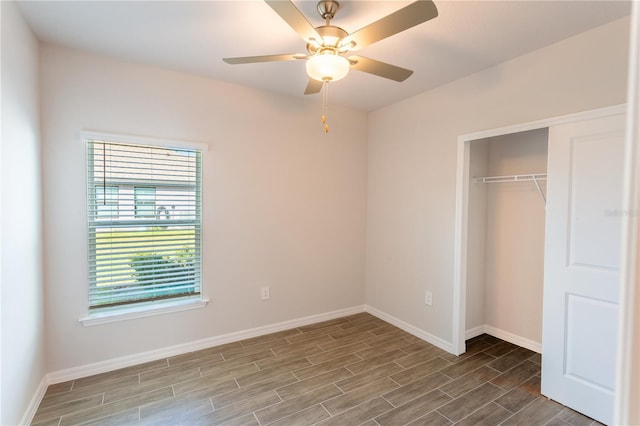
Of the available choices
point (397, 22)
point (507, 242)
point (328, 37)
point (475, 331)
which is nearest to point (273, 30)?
point (328, 37)

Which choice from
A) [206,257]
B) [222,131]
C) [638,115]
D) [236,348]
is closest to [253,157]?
[222,131]

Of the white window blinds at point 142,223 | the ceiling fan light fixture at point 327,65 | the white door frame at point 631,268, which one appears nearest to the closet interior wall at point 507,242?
the ceiling fan light fixture at point 327,65

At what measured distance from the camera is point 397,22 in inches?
58.9

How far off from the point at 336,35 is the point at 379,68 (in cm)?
37

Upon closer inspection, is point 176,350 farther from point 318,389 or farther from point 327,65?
point 327,65

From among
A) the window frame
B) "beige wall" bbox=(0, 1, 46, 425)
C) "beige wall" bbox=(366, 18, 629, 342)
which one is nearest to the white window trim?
the window frame

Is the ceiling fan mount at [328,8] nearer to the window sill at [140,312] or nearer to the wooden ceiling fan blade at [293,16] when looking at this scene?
the wooden ceiling fan blade at [293,16]

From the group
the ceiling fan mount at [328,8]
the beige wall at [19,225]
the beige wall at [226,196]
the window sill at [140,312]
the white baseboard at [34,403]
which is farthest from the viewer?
the window sill at [140,312]

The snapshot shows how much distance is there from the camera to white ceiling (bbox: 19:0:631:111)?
1.87m

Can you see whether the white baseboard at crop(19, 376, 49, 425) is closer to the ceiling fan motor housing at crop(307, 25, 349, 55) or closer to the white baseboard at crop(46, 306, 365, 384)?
the white baseboard at crop(46, 306, 365, 384)

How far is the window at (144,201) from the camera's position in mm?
2677

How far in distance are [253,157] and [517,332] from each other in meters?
3.21

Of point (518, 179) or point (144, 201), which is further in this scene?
point (518, 179)

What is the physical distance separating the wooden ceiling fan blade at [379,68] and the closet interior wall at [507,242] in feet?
4.71
